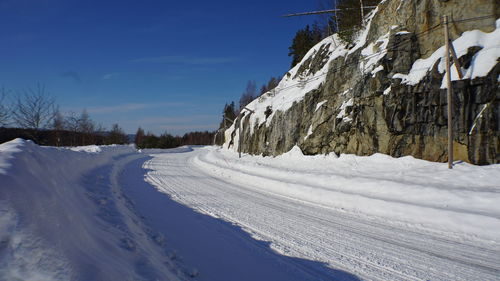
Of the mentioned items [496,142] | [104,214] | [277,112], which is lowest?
[104,214]

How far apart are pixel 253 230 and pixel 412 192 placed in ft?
17.9

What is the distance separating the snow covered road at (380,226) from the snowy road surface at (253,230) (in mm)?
28

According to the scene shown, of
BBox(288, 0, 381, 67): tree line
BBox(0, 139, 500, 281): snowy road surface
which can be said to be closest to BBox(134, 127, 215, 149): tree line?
BBox(288, 0, 381, 67): tree line

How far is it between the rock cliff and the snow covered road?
1800 millimetres

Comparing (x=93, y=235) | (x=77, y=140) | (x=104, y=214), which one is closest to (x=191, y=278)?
(x=93, y=235)

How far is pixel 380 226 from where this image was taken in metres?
6.59

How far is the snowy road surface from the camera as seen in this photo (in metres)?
2.66

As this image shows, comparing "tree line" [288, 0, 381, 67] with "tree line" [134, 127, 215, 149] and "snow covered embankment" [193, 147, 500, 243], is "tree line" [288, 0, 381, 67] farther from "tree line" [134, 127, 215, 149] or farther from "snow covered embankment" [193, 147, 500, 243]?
"tree line" [134, 127, 215, 149]

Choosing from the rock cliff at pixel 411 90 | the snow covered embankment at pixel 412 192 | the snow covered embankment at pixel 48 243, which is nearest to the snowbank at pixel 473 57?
the rock cliff at pixel 411 90

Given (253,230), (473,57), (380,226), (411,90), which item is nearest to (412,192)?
(380,226)

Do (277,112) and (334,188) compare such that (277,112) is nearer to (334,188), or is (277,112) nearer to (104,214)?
(334,188)

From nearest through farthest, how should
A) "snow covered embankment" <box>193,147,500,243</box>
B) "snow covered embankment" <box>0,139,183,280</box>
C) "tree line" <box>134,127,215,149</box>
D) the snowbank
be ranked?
"snow covered embankment" <box>0,139,183,280</box>, "snow covered embankment" <box>193,147,500,243</box>, the snowbank, "tree line" <box>134,127,215,149</box>

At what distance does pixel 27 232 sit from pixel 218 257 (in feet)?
9.64

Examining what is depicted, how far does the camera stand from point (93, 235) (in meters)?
3.60
